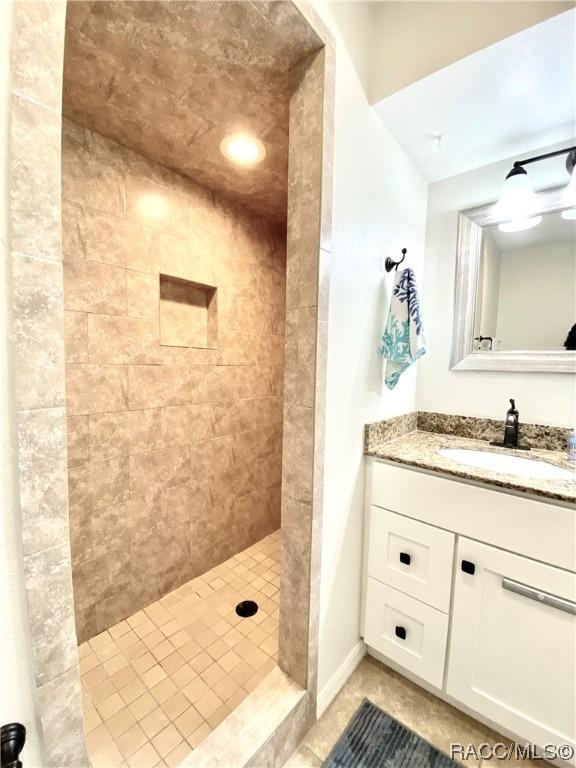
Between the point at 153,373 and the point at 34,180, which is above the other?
the point at 34,180

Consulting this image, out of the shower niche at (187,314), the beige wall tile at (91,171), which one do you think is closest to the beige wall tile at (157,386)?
the shower niche at (187,314)

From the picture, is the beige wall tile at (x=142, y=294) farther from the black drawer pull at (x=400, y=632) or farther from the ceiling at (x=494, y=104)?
the black drawer pull at (x=400, y=632)

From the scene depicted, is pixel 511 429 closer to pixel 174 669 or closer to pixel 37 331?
pixel 37 331

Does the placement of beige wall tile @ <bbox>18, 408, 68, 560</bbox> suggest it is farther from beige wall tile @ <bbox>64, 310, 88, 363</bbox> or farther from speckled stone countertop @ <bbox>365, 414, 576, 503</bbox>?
speckled stone countertop @ <bbox>365, 414, 576, 503</bbox>

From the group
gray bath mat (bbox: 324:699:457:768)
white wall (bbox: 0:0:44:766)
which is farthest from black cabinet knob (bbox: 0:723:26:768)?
gray bath mat (bbox: 324:699:457:768)

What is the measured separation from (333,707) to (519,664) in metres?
0.69

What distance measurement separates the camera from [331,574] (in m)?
1.14

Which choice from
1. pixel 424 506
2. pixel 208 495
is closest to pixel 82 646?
pixel 208 495

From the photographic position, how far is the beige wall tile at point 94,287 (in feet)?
4.15

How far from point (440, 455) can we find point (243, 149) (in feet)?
5.19

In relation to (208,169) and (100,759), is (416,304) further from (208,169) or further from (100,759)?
(100,759)

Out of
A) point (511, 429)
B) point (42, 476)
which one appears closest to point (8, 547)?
point (42, 476)

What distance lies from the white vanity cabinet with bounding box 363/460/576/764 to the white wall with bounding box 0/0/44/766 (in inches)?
43.1

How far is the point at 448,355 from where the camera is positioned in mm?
1618
